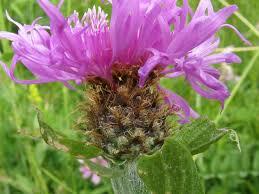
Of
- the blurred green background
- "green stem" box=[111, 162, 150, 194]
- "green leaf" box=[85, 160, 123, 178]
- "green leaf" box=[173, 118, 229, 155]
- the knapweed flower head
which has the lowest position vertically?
the blurred green background

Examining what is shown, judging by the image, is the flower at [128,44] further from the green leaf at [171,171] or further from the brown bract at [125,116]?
the green leaf at [171,171]

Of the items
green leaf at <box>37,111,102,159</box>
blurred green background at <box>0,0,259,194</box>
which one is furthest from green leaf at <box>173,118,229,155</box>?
blurred green background at <box>0,0,259,194</box>

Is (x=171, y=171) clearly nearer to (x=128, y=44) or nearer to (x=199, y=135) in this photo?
(x=199, y=135)

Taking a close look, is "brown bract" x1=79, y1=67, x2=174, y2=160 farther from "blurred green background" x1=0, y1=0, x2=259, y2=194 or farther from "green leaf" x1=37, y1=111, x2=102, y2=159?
"blurred green background" x1=0, y1=0, x2=259, y2=194

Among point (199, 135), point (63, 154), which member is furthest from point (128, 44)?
point (63, 154)

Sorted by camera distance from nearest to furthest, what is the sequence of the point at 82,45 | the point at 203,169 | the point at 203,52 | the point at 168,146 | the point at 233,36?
the point at 168,146 → the point at 82,45 → the point at 203,52 → the point at 203,169 → the point at 233,36

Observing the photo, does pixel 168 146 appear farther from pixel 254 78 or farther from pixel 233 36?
pixel 233 36

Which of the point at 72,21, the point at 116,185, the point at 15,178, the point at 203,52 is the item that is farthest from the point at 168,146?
the point at 15,178
